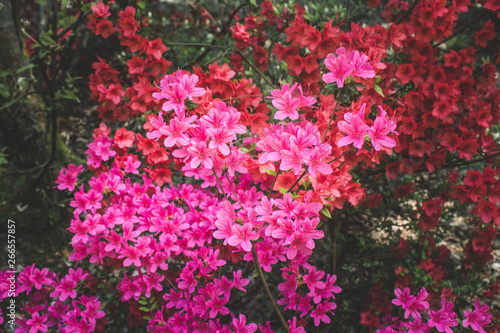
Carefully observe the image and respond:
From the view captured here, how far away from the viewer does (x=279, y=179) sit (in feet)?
4.90

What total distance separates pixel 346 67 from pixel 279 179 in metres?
0.51

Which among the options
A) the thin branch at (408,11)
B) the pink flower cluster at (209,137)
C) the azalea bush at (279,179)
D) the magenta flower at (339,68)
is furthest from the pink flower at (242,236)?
→ the thin branch at (408,11)

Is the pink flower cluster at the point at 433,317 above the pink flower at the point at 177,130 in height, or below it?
below

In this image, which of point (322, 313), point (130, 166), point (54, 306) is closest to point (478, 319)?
point (322, 313)

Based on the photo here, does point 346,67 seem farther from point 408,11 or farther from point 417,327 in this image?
point 417,327

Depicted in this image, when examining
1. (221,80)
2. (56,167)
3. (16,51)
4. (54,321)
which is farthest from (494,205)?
(16,51)

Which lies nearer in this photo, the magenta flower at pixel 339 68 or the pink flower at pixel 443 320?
the magenta flower at pixel 339 68

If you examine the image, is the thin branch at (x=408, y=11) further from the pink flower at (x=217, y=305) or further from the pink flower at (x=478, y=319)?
the pink flower at (x=217, y=305)

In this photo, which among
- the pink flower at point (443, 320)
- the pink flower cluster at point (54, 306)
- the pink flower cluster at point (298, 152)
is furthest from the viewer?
the pink flower cluster at point (54, 306)

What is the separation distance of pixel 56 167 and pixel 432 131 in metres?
2.58

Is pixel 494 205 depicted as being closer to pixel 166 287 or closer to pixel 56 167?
pixel 166 287

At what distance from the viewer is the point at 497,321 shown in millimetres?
2037

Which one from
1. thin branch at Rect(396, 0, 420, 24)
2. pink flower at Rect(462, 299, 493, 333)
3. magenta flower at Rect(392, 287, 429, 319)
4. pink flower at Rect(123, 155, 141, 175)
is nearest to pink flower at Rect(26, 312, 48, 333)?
pink flower at Rect(123, 155, 141, 175)

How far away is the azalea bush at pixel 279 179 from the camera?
52.1 inches
